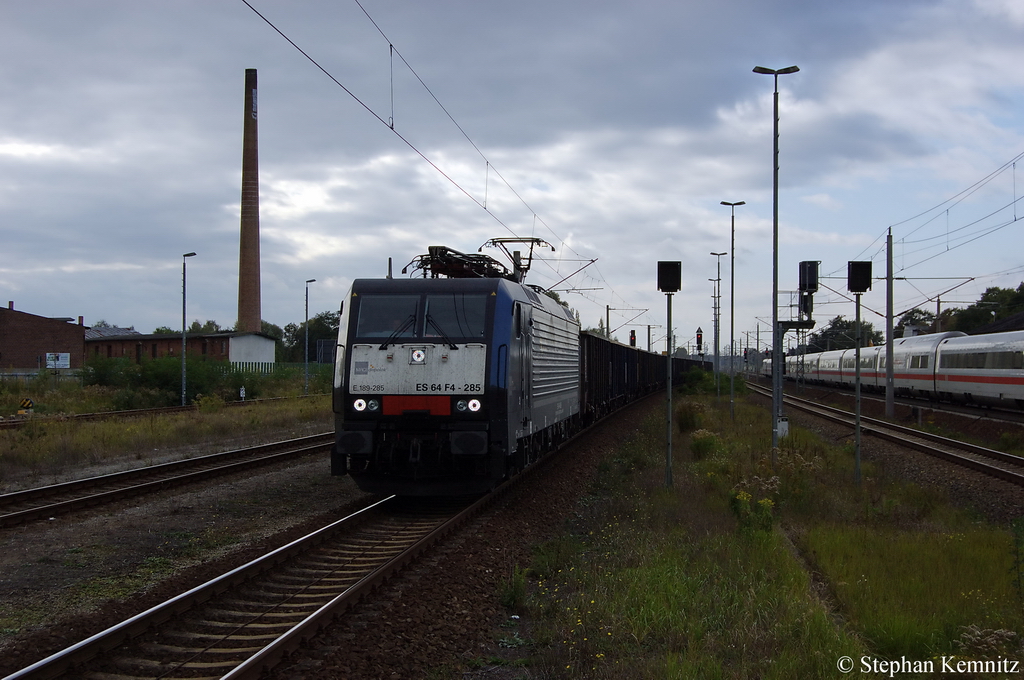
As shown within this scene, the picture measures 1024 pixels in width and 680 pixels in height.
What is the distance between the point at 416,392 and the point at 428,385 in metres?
0.18

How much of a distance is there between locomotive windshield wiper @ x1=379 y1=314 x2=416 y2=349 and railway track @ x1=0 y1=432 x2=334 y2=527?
4.80 meters

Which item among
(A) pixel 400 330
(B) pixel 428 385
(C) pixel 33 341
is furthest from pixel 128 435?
(C) pixel 33 341

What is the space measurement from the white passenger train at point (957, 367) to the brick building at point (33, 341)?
53.2 meters

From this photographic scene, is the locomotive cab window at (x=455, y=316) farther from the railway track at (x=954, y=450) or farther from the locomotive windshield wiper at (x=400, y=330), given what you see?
the railway track at (x=954, y=450)

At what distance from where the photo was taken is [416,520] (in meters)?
10.8

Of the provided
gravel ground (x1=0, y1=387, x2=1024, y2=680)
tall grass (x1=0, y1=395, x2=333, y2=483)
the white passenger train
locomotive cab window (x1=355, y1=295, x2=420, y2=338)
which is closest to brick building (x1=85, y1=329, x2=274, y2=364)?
tall grass (x1=0, y1=395, x2=333, y2=483)

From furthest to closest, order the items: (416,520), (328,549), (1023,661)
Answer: (416,520)
(328,549)
(1023,661)

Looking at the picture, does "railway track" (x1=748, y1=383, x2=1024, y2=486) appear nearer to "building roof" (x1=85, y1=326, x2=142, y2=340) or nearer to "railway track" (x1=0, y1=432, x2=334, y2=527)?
"railway track" (x1=0, y1=432, x2=334, y2=527)

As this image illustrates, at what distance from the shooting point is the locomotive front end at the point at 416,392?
35.3 ft

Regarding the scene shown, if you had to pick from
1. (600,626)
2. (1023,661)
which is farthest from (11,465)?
(1023,661)

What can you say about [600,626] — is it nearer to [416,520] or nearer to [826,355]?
[416,520]

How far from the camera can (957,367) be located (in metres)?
31.2

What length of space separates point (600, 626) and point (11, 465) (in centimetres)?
1422

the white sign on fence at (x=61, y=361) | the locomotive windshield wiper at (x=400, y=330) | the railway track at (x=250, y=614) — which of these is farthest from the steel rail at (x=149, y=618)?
the white sign on fence at (x=61, y=361)
